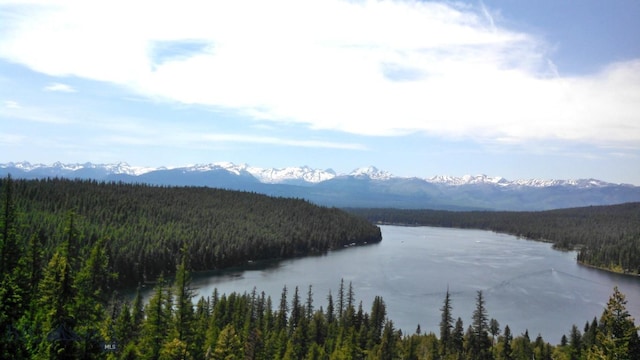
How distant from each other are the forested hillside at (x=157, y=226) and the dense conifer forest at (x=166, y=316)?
0.74 metres

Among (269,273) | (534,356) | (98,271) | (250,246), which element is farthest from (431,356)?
(250,246)

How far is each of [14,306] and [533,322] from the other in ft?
285

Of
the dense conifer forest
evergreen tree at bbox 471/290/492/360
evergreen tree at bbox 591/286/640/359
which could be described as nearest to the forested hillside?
the dense conifer forest

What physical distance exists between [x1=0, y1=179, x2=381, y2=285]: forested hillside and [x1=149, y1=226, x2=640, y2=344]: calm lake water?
10.1m

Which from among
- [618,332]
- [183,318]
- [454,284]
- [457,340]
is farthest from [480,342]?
[454,284]

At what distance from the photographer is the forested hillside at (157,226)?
111500mm

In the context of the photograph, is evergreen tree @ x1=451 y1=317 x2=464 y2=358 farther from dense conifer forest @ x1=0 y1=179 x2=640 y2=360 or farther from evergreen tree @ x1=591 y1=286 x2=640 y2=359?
evergreen tree @ x1=591 y1=286 x2=640 y2=359

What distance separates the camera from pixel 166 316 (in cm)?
2550

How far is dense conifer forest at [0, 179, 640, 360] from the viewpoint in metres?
19.1

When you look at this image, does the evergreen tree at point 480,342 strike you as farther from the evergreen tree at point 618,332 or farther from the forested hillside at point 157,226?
the forested hillside at point 157,226

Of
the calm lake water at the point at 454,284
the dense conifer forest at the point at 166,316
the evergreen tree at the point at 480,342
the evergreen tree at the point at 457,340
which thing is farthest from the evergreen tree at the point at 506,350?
the calm lake water at the point at 454,284

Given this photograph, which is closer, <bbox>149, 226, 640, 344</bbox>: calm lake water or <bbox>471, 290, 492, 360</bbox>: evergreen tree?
<bbox>471, 290, 492, 360</bbox>: evergreen tree

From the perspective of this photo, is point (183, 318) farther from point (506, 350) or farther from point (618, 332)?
point (506, 350)

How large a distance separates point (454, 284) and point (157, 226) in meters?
82.3
